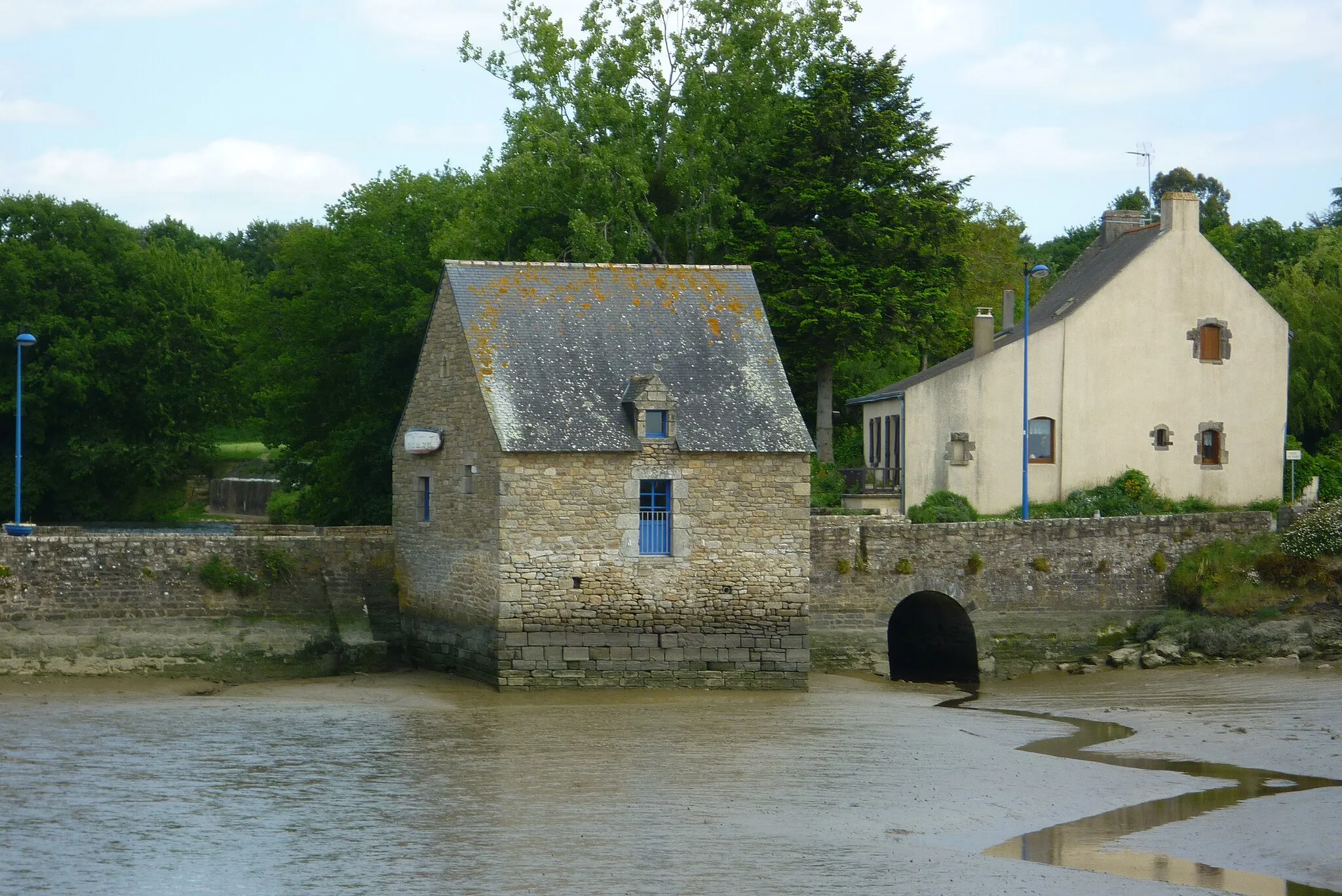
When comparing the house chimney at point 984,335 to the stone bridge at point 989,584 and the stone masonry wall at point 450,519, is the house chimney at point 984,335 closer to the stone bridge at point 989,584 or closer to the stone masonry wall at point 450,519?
the stone bridge at point 989,584

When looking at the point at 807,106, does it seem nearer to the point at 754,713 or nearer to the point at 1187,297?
the point at 1187,297

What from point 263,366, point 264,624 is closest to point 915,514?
point 264,624

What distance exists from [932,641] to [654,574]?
26.3 feet

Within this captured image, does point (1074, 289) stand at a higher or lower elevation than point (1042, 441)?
higher

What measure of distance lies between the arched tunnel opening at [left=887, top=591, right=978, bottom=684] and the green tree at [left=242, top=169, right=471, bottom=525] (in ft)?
38.7

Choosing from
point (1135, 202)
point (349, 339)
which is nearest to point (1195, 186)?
point (1135, 202)

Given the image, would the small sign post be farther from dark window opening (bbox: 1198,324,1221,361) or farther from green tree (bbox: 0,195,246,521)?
green tree (bbox: 0,195,246,521)

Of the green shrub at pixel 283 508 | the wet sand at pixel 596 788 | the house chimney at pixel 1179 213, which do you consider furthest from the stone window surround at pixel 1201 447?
the green shrub at pixel 283 508

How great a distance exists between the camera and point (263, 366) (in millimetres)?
42281

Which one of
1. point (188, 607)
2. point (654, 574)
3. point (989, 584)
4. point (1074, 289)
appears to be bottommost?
point (188, 607)

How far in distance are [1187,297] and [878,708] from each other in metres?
15.2

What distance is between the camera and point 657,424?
80.4 ft

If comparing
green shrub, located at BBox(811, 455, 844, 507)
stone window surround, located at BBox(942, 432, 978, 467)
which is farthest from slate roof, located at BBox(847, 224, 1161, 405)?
green shrub, located at BBox(811, 455, 844, 507)

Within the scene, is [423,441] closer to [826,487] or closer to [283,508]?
[826,487]
